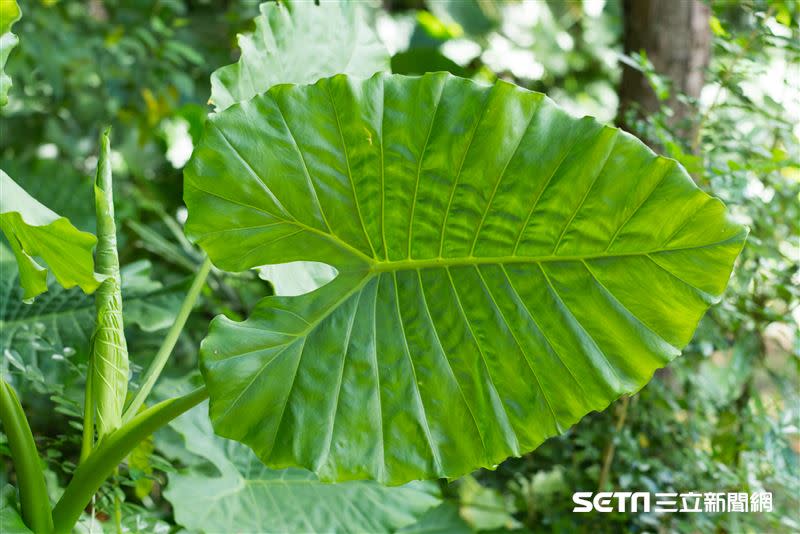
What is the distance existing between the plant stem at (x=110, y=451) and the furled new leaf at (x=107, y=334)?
3cm

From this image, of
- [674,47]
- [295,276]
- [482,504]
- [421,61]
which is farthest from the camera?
[421,61]

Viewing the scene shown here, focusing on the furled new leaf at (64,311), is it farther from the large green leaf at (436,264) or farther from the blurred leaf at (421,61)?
the blurred leaf at (421,61)

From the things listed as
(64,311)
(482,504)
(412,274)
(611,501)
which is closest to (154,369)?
(412,274)

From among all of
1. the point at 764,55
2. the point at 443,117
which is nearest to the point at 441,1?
the point at 764,55

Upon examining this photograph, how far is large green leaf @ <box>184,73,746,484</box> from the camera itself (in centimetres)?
78

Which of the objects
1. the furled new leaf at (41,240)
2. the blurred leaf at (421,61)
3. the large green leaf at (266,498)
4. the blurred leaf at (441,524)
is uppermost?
the furled new leaf at (41,240)

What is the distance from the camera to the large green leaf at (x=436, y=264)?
783 mm

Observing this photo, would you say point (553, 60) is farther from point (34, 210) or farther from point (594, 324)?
point (34, 210)

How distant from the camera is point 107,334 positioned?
34.6 inches

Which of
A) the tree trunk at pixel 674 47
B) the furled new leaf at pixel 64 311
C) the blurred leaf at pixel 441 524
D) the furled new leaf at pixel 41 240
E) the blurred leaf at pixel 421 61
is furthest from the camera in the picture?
the blurred leaf at pixel 421 61

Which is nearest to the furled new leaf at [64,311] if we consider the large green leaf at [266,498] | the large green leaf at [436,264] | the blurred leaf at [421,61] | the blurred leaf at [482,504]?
the large green leaf at [266,498]

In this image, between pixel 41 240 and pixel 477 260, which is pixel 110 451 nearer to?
A: pixel 41 240

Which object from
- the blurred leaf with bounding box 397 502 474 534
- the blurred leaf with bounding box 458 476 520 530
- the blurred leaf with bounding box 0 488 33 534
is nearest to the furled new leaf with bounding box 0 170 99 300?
the blurred leaf with bounding box 0 488 33 534

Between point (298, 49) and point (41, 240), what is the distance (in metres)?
0.52
